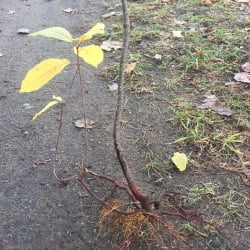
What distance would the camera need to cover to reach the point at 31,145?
2.03m

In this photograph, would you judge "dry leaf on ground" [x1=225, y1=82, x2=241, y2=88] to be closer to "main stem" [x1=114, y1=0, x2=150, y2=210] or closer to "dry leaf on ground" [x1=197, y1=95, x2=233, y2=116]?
"dry leaf on ground" [x1=197, y1=95, x2=233, y2=116]

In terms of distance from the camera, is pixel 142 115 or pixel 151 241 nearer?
pixel 151 241

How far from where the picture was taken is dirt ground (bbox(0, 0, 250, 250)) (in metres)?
1.55

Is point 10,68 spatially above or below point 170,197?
below

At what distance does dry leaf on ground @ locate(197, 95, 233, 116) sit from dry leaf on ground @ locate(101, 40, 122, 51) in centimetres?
87

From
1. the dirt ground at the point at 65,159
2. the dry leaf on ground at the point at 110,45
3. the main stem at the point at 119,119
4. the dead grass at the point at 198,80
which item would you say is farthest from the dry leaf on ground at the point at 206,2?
the main stem at the point at 119,119

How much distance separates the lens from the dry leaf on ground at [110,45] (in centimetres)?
291

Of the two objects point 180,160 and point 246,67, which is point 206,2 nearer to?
point 246,67

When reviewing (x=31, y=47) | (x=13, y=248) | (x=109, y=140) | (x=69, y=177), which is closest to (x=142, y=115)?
(x=109, y=140)

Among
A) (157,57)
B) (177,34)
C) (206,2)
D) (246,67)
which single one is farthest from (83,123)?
(206,2)

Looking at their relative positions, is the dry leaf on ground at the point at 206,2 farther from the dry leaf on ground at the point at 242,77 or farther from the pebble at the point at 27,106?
the pebble at the point at 27,106

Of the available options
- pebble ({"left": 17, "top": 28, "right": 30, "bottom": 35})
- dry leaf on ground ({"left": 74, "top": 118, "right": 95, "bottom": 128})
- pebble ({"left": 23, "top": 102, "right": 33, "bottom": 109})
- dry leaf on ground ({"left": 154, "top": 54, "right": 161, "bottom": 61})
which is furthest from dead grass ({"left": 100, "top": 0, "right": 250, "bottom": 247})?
pebble ({"left": 17, "top": 28, "right": 30, "bottom": 35})

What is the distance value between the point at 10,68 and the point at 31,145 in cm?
93

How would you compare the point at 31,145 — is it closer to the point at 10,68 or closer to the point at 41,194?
the point at 41,194
